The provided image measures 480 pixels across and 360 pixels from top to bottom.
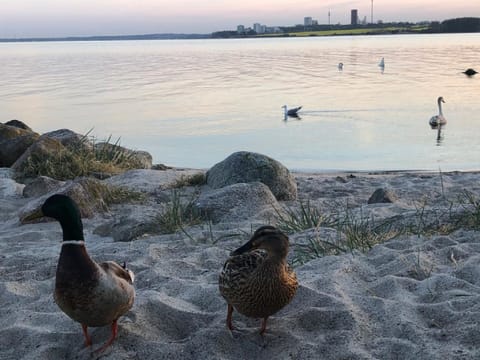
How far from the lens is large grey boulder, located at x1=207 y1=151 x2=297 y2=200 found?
866 centimetres

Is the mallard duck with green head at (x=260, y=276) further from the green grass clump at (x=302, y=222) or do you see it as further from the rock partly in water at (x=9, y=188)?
the rock partly in water at (x=9, y=188)

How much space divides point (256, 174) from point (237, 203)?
69.1 inches

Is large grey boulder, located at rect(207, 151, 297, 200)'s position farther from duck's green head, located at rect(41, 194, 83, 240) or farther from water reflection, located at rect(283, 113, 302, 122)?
water reflection, located at rect(283, 113, 302, 122)

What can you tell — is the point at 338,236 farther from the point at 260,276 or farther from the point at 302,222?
the point at 260,276

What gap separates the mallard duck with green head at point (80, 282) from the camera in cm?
329

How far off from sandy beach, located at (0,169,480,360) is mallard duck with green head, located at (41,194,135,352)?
313mm

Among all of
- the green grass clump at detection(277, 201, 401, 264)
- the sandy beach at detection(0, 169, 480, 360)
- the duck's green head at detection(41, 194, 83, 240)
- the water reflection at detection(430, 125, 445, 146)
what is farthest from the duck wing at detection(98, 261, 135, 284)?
the water reflection at detection(430, 125, 445, 146)

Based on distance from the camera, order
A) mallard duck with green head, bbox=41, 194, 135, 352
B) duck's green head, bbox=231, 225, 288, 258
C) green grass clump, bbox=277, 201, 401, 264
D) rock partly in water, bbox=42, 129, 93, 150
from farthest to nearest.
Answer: rock partly in water, bbox=42, 129, 93, 150, green grass clump, bbox=277, 201, 401, 264, duck's green head, bbox=231, 225, 288, 258, mallard duck with green head, bbox=41, 194, 135, 352

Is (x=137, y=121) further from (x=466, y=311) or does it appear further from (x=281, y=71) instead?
(x=281, y=71)

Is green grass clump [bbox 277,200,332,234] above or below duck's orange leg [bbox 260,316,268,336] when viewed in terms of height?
below

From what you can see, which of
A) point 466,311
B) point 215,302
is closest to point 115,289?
point 215,302

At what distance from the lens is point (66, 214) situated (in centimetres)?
342

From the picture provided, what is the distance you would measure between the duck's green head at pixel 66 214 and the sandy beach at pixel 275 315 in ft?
2.36

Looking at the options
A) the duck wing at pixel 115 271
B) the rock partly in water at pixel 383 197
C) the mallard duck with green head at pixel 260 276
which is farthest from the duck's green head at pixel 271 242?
the rock partly in water at pixel 383 197
